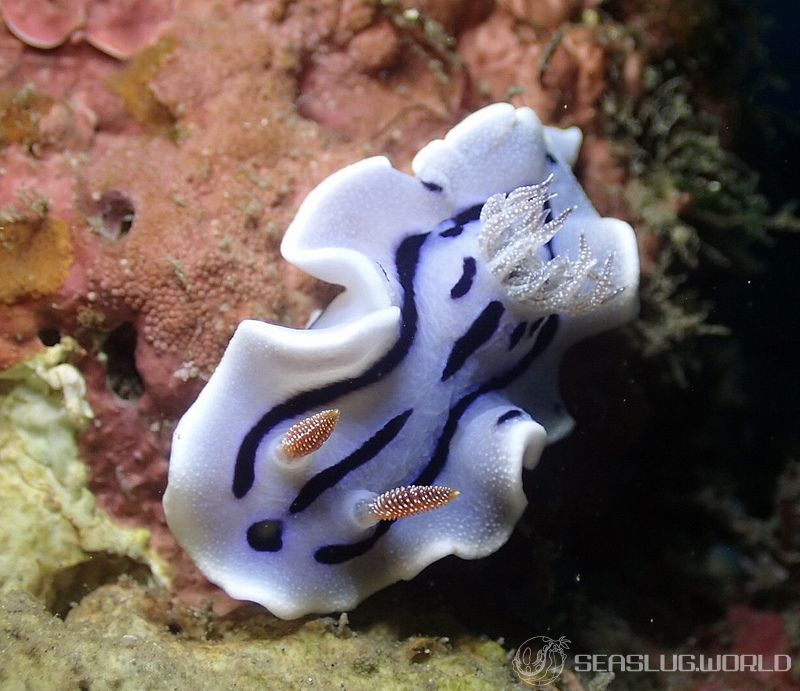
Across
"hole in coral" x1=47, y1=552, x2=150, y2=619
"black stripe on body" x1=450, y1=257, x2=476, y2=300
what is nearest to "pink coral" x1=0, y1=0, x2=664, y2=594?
"hole in coral" x1=47, y1=552, x2=150, y2=619

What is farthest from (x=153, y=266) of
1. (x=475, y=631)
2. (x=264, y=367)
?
(x=475, y=631)

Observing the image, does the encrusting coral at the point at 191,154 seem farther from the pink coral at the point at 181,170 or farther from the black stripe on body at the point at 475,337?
the black stripe on body at the point at 475,337

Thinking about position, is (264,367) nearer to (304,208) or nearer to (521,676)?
(304,208)

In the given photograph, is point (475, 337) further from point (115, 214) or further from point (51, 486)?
point (51, 486)

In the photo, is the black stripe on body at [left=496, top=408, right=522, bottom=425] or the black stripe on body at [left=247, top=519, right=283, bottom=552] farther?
the black stripe on body at [left=496, top=408, right=522, bottom=425]

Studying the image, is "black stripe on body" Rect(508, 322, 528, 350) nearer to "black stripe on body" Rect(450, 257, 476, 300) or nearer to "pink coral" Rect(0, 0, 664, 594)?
"black stripe on body" Rect(450, 257, 476, 300)

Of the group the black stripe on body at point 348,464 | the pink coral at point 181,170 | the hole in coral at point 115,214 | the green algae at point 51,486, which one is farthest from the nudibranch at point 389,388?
the hole in coral at point 115,214
